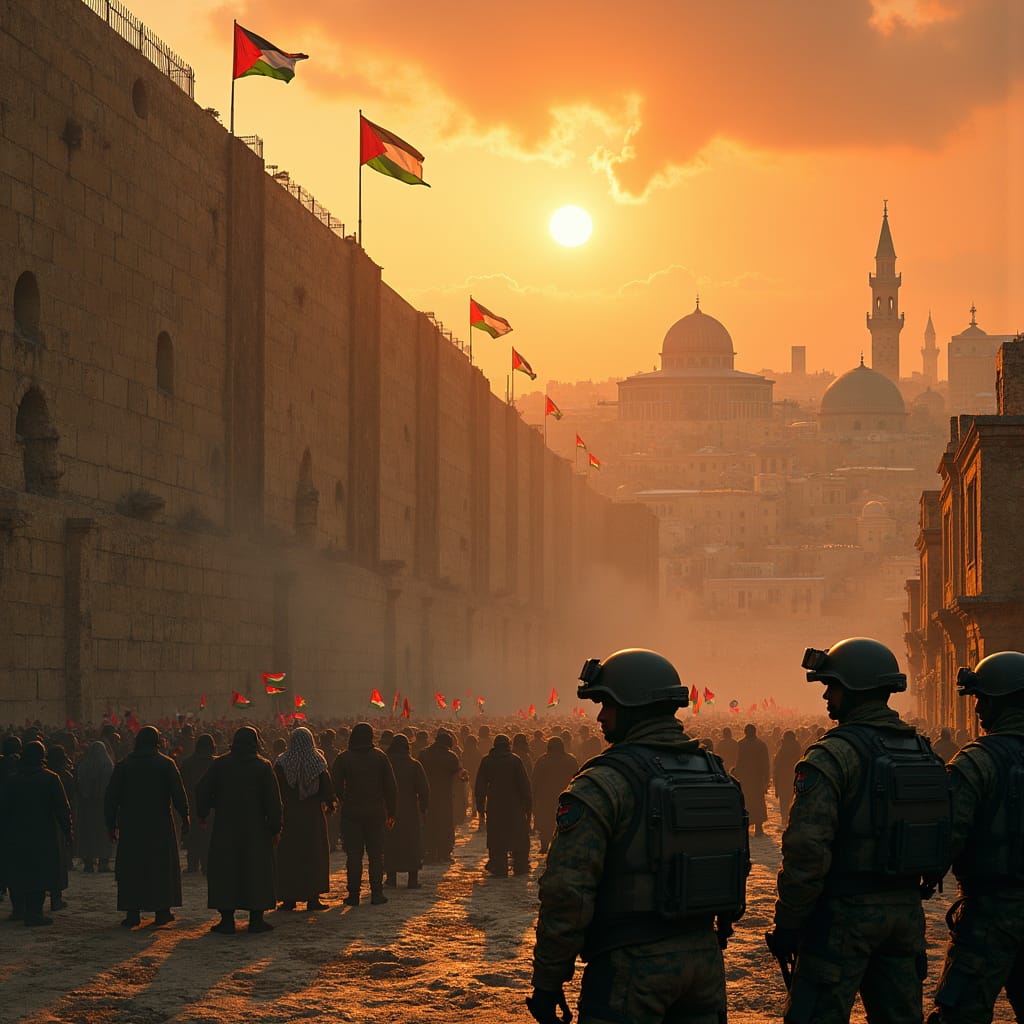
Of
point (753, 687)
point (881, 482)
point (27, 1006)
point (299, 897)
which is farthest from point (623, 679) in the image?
point (881, 482)

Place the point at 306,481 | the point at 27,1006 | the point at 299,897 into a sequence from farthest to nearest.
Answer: the point at 306,481 → the point at 299,897 → the point at 27,1006

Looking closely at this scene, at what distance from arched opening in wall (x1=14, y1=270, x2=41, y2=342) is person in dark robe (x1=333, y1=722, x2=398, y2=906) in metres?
12.1

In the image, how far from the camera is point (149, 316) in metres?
28.4

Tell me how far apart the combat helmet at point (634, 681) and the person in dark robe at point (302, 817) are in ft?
25.6

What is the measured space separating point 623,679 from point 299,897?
8.39 m

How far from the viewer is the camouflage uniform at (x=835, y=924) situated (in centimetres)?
609

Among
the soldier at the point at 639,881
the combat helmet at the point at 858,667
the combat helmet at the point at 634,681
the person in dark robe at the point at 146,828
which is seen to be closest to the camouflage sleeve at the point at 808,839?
the combat helmet at the point at 858,667

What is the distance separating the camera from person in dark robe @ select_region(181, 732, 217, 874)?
15391 millimetres

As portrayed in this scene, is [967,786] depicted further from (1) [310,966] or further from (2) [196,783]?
(2) [196,783]

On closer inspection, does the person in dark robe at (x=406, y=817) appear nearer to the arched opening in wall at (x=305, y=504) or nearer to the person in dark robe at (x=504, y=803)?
the person in dark robe at (x=504, y=803)

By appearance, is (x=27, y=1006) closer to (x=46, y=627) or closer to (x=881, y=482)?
(x=46, y=627)

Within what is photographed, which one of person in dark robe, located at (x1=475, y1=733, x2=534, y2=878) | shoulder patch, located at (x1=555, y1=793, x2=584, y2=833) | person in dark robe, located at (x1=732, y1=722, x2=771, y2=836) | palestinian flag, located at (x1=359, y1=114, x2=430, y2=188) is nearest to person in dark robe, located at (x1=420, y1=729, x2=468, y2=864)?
person in dark robe, located at (x1=475, y1=733, x2=534, y2=878)

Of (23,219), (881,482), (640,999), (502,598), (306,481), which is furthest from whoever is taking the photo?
(881,482)

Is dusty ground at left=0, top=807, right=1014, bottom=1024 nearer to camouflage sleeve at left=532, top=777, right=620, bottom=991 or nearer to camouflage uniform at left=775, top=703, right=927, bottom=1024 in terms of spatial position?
camouflage uniform at left=775, top=703, right=927, bottom=1024
